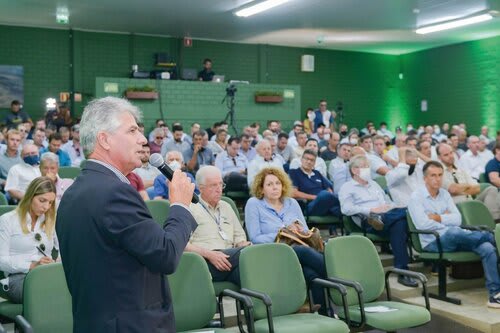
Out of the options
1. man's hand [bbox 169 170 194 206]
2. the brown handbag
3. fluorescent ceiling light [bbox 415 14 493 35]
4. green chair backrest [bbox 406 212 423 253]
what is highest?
fluorescent ceiling light [bbox 415 14 493 35]

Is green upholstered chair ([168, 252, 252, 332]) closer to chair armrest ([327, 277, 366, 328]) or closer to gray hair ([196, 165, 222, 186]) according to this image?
chair armrest ([327, 277, 366, 328])

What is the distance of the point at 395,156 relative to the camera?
8242mm

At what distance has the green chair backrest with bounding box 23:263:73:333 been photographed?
274 cm

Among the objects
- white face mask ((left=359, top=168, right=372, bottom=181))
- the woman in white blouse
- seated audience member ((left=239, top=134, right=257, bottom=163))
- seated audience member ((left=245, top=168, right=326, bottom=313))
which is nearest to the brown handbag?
seated audience member ((left=245, top=168, right=326, bottom=313))

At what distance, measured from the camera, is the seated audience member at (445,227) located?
4465 millimetres

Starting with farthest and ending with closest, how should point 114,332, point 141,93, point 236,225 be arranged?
point 141,93 < point 236,225 < point 114,332

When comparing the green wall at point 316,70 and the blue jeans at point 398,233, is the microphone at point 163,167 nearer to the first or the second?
the blue jeans at point 398,233

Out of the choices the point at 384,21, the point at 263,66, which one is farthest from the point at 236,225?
the point at 263,66

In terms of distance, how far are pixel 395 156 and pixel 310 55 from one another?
7.02m

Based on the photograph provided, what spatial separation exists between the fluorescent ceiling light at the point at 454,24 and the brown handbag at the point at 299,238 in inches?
326

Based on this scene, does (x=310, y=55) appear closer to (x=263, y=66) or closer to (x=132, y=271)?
(x=263, y=66)

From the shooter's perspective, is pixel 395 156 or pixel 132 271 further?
pixel 395 156

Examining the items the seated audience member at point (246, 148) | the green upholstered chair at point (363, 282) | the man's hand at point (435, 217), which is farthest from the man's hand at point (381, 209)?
the seated audience member at point (246, 148)

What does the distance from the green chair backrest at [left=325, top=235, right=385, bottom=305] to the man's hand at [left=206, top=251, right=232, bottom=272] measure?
0.63 meters
